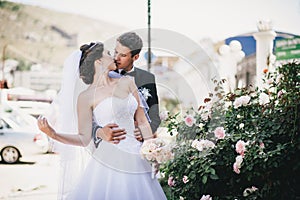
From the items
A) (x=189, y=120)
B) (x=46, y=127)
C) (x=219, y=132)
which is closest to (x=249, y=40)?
(x=189, y=120)

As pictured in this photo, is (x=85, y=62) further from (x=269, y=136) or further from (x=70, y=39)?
(x=269, y=136)

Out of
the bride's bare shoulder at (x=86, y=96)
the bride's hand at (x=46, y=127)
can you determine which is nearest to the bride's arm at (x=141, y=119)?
the bride's bare shoulder at (x=86, y=96)

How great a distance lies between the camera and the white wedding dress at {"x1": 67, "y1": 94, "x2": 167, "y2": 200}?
2313 mm

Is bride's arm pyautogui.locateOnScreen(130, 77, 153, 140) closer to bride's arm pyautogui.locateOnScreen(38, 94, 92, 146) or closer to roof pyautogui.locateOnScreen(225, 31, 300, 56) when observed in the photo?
bride's arm pyautogui.locateOnScreen(38, 94, 92, 146)

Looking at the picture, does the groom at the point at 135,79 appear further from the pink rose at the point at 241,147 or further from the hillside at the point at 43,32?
the pink rose at the point at 241,147

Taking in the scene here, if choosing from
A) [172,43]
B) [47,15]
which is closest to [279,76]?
[172,43]

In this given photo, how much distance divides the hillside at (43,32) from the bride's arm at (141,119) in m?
0.37

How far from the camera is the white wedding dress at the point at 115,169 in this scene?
231cm

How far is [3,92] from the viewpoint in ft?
8.36

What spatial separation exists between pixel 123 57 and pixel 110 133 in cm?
43

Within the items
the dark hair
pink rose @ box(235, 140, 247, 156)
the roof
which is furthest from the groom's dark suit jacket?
the roof

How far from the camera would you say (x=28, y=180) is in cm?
269

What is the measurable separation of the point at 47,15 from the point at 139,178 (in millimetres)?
1122

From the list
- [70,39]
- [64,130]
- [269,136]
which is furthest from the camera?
[70,39]
